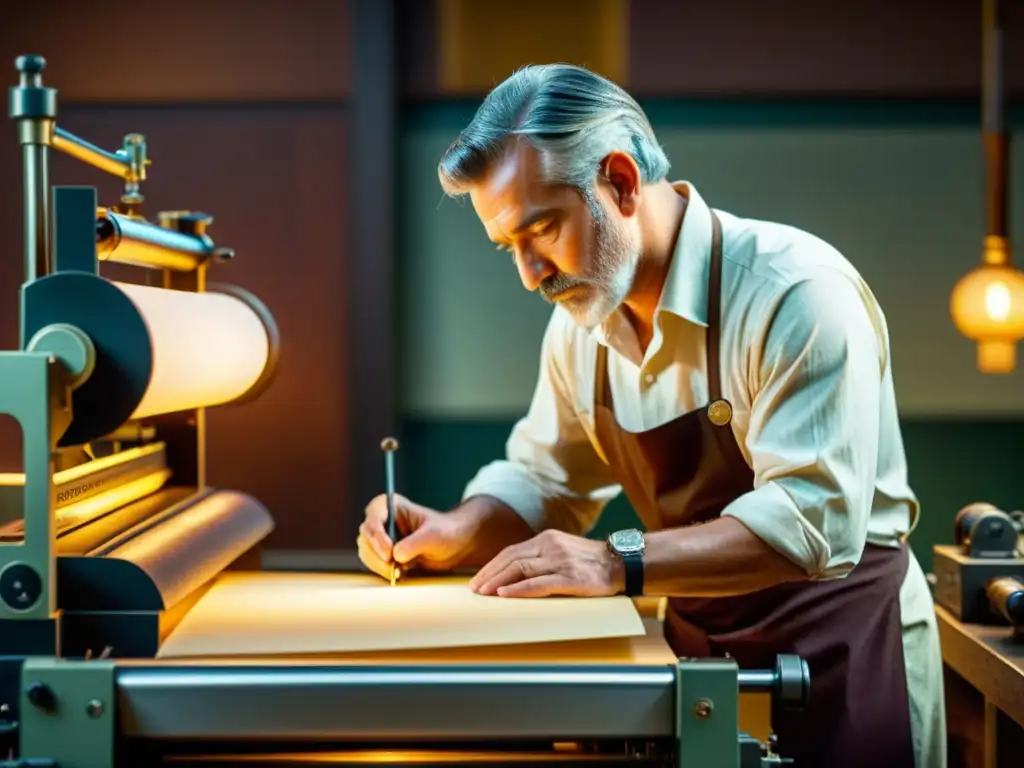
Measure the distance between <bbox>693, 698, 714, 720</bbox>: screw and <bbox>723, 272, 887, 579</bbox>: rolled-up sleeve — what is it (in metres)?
0.41

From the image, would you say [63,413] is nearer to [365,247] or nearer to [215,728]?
[215,728]

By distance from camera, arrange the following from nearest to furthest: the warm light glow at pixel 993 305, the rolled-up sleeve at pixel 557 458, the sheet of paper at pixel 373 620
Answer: the sheet of paper at pixel 373 620, the rolled-up sleeve at pixel 557 458, the warm light glow at pixel 993 305

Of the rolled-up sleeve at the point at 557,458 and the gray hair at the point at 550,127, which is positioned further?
the rolled-up sleeve at the point at 557,458

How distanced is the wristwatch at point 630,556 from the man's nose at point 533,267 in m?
0.45

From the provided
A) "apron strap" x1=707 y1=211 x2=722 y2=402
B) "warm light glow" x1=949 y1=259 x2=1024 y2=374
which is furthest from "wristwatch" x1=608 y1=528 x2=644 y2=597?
"warm light glow" x1=949 y1=259 x2=1024 y2=374

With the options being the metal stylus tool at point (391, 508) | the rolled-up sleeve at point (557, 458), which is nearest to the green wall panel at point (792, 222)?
the rolled-up sleeve at point (557, 458)

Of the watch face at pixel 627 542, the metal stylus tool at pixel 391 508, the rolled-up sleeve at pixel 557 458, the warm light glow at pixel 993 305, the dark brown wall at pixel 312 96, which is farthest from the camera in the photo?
the dark brown wall at pixel 312 96

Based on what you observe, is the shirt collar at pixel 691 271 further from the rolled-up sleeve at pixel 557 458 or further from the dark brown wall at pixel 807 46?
the dark brown wall at pixel 807 46

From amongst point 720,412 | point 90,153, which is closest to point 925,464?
point 720,412

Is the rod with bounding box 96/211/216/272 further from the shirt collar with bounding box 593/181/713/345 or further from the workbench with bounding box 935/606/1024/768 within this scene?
the workbench with bounding box 935/606/1024/768

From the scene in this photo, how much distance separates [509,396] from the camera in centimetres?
414

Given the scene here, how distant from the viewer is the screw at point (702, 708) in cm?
135

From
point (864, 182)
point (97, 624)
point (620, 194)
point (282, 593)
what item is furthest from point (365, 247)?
point (97, 624)

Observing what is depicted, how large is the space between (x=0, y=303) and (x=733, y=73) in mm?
2393
